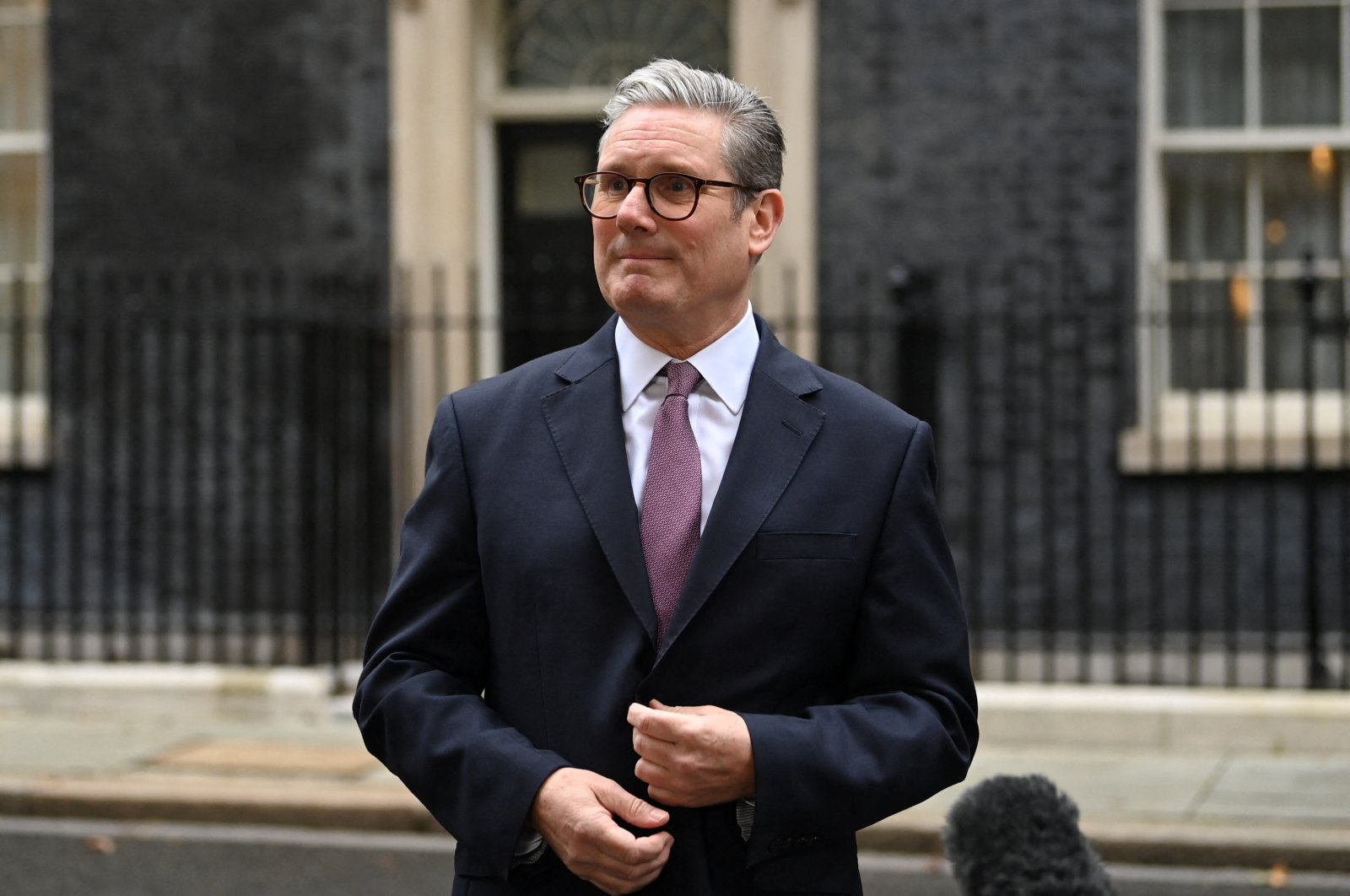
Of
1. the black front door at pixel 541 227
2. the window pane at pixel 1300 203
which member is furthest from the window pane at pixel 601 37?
the window pane at pixel 1300 203

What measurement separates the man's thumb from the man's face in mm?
596

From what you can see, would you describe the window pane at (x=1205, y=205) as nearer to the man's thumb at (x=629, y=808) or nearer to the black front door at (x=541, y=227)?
the black front door at (x=541, y=227)

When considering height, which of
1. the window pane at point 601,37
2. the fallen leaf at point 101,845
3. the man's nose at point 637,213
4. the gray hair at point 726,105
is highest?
the window pane at point 601,37

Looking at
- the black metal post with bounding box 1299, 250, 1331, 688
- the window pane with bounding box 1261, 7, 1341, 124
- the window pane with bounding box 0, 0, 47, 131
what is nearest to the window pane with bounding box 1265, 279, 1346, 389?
the black metal post with bounding box 1299, 250, 1331, 688

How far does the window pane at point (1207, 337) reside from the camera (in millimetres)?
9562

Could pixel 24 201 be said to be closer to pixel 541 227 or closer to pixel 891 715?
pixel 541 227

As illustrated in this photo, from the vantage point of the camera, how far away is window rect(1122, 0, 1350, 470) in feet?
31.2

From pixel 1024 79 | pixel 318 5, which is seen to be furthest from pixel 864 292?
pixel 318 5

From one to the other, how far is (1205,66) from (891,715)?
8.27m

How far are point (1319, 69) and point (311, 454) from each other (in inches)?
222

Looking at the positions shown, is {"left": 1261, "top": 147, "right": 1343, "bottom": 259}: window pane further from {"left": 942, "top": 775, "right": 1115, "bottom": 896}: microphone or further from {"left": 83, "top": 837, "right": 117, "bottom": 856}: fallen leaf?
{"left": 942, "top": 775, "right": 1115, "bottom": 896}: microphone

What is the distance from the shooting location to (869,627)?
89.9 inches

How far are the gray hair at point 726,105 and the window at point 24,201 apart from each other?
9192 millimetres

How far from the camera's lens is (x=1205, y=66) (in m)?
9.74
